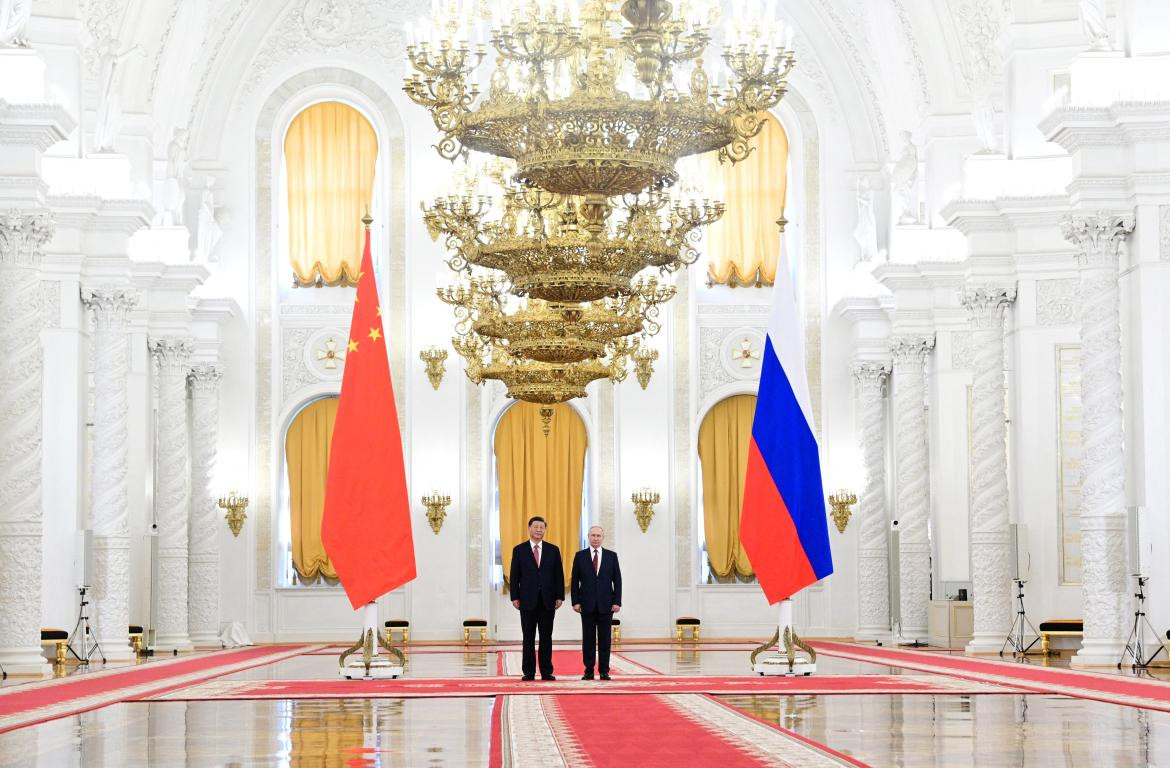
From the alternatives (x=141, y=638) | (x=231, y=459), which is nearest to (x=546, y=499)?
(x=231, y=459)

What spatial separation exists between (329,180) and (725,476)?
7252mm

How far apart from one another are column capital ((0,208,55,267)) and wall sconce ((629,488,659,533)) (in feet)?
37.4

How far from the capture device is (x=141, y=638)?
19766mm

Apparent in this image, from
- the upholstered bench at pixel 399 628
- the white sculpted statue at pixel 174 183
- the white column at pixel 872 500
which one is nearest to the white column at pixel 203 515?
the upholstered bench at pixel 399 628

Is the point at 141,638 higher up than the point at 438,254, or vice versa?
the point at 438,254

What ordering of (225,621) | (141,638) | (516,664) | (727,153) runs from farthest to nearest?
(225,621), (141,638), (516,664), (727,153)

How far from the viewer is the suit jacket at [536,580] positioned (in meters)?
12.9

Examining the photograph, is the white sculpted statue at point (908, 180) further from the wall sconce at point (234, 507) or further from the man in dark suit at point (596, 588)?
the man in dark suit at point (596, 588)

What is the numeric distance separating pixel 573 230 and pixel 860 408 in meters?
10.6

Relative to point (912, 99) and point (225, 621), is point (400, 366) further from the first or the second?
point (912, 99)

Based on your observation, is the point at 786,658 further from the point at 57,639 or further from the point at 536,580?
the point at 57,639

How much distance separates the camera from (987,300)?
1872 centimetres

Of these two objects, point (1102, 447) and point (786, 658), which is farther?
point (1102, 447)

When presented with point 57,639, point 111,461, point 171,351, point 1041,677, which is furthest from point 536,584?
point 171,351
